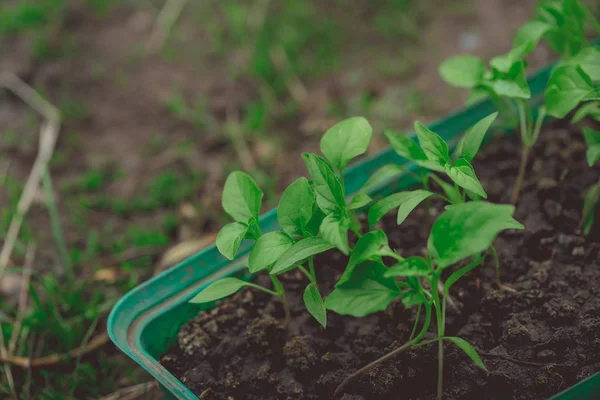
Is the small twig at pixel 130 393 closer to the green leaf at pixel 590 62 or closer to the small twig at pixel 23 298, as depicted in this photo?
the small twig at pixel 23 298

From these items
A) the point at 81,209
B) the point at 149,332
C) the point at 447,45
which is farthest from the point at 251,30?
the point at 149,332

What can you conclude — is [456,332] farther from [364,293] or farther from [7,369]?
[7,369]

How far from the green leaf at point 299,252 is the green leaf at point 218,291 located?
14 cm

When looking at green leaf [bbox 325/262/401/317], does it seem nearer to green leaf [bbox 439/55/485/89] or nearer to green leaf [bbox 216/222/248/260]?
green leaf [bbox 216/222/248/260]

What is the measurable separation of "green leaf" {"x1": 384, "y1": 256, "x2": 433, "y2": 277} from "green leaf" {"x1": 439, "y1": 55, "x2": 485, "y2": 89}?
1.86 feet

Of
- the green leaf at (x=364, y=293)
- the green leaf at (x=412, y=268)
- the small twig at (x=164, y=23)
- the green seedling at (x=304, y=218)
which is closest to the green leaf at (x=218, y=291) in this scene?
the green seedling at (x=304, y=218)

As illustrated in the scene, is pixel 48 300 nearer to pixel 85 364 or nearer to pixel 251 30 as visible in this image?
pixel 85 364

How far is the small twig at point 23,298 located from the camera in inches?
70.8

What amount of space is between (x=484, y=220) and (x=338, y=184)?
0.28 meters

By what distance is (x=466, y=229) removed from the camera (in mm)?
1038

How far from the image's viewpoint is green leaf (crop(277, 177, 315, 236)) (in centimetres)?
122

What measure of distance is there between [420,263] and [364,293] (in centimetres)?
11

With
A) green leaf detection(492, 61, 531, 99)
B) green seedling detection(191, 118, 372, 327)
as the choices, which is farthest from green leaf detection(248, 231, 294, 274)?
green leaf detection(492, 61, 531, 99)

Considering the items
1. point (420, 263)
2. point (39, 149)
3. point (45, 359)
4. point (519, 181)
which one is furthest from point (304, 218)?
point (39, 149)
